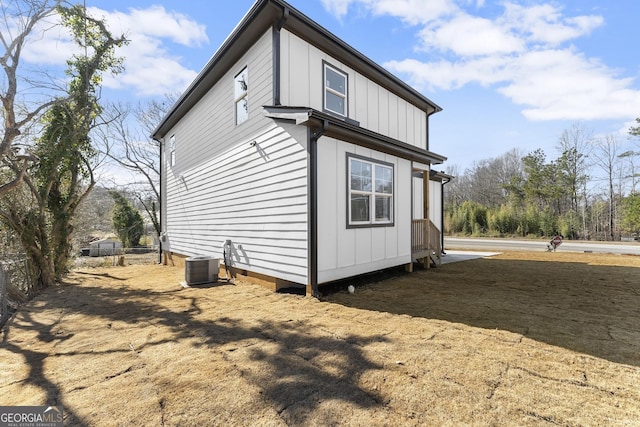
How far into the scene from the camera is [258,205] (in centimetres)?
655

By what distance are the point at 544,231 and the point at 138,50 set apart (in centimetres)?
2703

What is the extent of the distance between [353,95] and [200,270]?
235 inches

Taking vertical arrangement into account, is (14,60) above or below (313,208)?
above

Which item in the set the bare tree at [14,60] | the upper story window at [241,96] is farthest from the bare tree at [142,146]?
the upper story window at [241,96]

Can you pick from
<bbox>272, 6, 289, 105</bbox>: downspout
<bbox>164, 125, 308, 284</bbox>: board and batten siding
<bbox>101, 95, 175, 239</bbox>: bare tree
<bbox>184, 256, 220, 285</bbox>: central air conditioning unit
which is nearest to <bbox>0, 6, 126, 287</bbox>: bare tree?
<bbox>164, 125, 308, 284</bbox>: board and batten siding

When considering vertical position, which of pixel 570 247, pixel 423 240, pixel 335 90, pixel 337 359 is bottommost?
pixel 570 247

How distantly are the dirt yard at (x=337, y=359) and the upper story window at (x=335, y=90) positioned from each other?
449 cm

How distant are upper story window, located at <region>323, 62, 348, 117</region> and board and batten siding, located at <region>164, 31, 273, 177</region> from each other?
1.49 meters

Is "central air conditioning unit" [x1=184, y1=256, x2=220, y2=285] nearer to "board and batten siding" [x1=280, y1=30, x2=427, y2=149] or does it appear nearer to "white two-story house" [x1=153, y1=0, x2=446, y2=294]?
"white two-story house" [x1=153, y1=0, x2=446, y2=294]

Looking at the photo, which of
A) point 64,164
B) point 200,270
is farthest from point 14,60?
point 200,270

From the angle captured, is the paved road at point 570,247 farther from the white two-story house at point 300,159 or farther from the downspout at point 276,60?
the downspout at point 276,60

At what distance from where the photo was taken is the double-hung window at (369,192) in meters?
6.04

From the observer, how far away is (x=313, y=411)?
2074 millimetres

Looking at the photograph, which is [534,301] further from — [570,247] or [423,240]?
[570,247]
